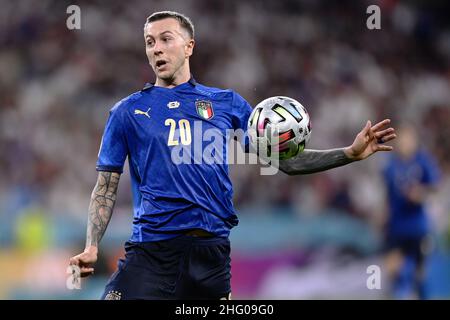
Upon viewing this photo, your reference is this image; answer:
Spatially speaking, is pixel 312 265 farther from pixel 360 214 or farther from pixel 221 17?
pixel 221 17

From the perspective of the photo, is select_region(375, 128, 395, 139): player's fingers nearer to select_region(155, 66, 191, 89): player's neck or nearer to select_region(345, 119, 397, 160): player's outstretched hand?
select_region(345, 119, 397, 160): player's outstretched hand

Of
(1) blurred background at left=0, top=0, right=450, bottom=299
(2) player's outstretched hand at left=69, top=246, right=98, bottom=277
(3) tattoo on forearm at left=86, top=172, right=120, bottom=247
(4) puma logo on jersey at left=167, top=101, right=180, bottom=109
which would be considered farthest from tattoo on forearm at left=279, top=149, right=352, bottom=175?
(1) blurred background at left=0, top=0, right=450, bottom=299

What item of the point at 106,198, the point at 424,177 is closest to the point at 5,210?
the point at 424,177

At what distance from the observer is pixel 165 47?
498 cm

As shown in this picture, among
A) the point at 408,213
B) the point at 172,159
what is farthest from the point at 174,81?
the point at 408,213

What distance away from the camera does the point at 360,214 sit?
1152 centimetres

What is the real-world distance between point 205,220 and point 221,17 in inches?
385

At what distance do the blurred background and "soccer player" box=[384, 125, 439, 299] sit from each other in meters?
0.23

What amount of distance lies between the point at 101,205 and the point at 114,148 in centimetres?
34

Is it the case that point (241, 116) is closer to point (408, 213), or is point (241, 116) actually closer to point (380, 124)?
point (380, 124)

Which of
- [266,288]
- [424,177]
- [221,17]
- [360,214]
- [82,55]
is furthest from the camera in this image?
[221,17]

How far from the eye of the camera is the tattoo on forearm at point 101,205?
4.75 m

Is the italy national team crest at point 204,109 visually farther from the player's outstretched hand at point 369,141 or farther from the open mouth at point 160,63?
the player's outstretched hand at point 369,141

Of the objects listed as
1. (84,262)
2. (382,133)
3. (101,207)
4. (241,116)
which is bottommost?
(84,262)
